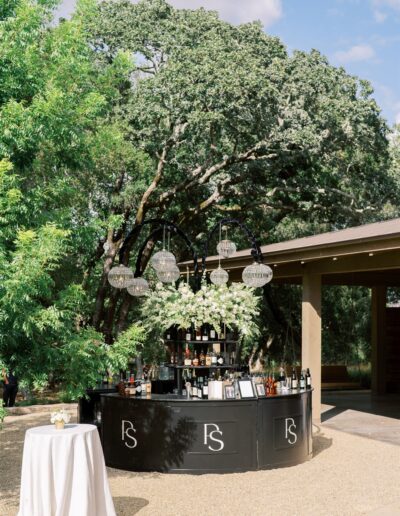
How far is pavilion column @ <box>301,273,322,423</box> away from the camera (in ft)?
43.0

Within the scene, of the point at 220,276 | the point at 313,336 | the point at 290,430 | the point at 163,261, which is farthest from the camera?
the point at 313,336

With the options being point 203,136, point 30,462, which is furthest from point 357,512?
point 203,136

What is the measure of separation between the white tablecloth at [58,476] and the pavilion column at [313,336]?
24.5ft

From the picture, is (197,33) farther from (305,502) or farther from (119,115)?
(305,502)

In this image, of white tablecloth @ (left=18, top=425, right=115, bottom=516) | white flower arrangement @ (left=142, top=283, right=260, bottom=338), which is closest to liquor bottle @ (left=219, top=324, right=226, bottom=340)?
white flower arrangement @ (left=142, top=283, right=260, bottom=338)

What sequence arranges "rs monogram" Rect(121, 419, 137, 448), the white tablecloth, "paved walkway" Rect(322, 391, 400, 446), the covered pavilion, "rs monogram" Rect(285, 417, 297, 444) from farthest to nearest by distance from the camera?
1. "paved walkway" Rect(322, 391, 400, 446)
2. the covered pavilion
3. "rs monogram" Rect(285, 417, 297, 444)
4. "rs monogram" Rect(121, 419, 137, 448)
5. the white tablecloth

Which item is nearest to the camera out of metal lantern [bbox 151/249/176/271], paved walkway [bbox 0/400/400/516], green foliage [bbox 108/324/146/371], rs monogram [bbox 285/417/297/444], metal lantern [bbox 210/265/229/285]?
green foliage [bbox 108/324/146/371]

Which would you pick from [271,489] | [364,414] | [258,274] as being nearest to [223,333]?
[258,274]

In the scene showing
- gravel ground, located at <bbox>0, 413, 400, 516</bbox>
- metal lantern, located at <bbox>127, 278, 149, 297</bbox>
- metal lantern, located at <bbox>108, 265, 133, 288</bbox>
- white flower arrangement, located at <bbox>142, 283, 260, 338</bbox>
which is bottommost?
gravel ground, located at <bbox>0, 413, 400, 516</bbox>

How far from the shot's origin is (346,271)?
12.3 m

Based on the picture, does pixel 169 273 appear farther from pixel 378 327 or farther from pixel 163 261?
pixel 378 327

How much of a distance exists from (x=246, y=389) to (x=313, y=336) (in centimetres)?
423

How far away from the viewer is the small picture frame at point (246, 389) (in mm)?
9180

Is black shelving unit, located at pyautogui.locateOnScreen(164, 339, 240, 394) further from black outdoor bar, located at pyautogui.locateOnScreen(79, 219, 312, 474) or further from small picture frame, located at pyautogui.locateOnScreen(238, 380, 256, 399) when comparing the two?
small picture frame, located at pyautogui.locateOnScreen(238, 380, 256, 399)
